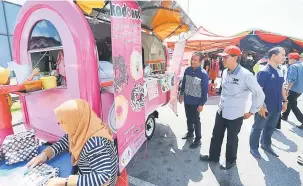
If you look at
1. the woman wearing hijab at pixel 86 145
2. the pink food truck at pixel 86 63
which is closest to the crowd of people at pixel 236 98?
the pink food truck at pixel 86 63

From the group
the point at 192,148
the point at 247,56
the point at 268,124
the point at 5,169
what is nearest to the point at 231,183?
the point at 192,148

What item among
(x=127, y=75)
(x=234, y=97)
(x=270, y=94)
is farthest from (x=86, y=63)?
(x=270, y=94)

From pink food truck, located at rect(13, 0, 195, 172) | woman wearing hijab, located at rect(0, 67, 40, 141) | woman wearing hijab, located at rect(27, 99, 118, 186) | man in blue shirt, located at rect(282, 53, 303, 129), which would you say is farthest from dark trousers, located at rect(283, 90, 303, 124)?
woman wearing hijab, located at rect(0, 67, 40, 141)

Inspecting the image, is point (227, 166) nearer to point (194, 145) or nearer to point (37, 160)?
point (194, 145)

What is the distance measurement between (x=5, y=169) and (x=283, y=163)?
3.91 m

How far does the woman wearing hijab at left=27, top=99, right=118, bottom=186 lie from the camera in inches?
59.7

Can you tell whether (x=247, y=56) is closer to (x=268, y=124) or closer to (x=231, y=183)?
(x=268, y=124)

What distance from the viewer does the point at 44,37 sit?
108 inches

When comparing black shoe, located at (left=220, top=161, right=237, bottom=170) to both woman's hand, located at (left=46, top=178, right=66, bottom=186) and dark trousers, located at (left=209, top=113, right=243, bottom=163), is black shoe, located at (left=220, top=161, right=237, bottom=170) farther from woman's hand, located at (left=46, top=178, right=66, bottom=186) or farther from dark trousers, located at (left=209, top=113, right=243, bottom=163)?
woman's hand, located at (left=46, top=178, right=66, bottom=186)

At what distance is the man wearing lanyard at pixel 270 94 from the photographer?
3.18 meters

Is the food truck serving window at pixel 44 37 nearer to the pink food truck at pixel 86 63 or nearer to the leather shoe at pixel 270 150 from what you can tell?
the pink food truck at pixel 86 63

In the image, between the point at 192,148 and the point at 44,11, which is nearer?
the point at 44,11

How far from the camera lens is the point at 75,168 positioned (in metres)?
1.86

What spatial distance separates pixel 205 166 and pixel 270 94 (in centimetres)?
161
